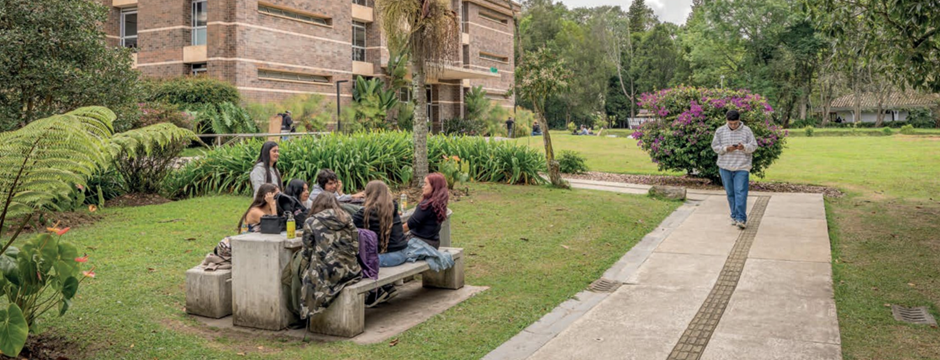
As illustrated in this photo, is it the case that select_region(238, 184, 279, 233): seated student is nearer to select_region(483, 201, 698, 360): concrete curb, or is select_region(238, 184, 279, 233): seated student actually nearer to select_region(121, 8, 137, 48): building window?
select_region(483, 201, 698, 360): concrete curb

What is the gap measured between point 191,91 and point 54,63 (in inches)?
616

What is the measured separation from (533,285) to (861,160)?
70.2 feet

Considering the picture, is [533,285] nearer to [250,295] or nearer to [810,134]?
[250,295]

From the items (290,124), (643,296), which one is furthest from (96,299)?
(290,124)

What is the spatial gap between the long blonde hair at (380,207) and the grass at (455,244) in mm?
950

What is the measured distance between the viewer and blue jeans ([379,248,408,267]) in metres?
6.54

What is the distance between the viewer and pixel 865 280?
7504mm

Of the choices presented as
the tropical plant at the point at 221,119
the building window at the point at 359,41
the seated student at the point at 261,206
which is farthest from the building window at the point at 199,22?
the seated student at the point at 261,206

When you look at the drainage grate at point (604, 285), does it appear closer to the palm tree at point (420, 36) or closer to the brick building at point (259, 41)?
the palm tree at point (420, 36)

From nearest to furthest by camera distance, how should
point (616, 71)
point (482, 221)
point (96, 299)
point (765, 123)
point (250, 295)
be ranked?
point (250, 295)
point (96, 299)
point (482, 221)
point (765, 123)
point (616, 71)

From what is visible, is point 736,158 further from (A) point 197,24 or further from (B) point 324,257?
(A) point 197,24

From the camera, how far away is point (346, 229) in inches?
228

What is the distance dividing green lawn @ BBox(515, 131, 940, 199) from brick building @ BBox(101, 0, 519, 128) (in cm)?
566

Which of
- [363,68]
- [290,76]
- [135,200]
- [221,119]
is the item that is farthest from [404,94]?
[135,200]
